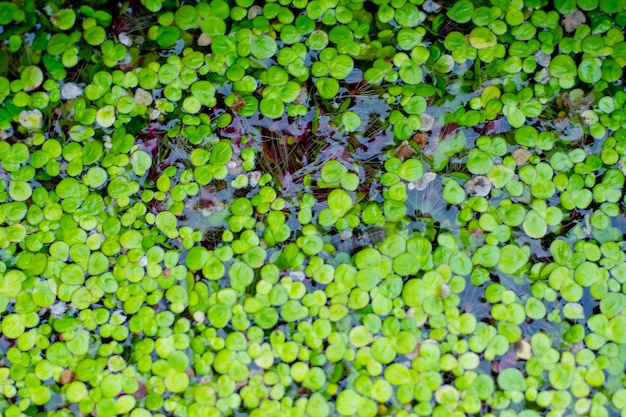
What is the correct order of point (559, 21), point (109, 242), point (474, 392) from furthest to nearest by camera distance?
point (559, 21) → point (109, 242) → point (474, 392)

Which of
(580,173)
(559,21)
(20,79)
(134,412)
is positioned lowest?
(134,412)

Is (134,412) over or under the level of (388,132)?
under

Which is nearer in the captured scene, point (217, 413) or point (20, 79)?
point (217, 413)

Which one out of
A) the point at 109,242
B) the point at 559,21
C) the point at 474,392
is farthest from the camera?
the point at 559,21

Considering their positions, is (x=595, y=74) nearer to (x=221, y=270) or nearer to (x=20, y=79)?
(x=221, y=270)

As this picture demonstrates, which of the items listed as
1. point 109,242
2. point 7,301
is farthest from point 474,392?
point 7,301

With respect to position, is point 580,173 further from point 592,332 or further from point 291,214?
point 291,214
